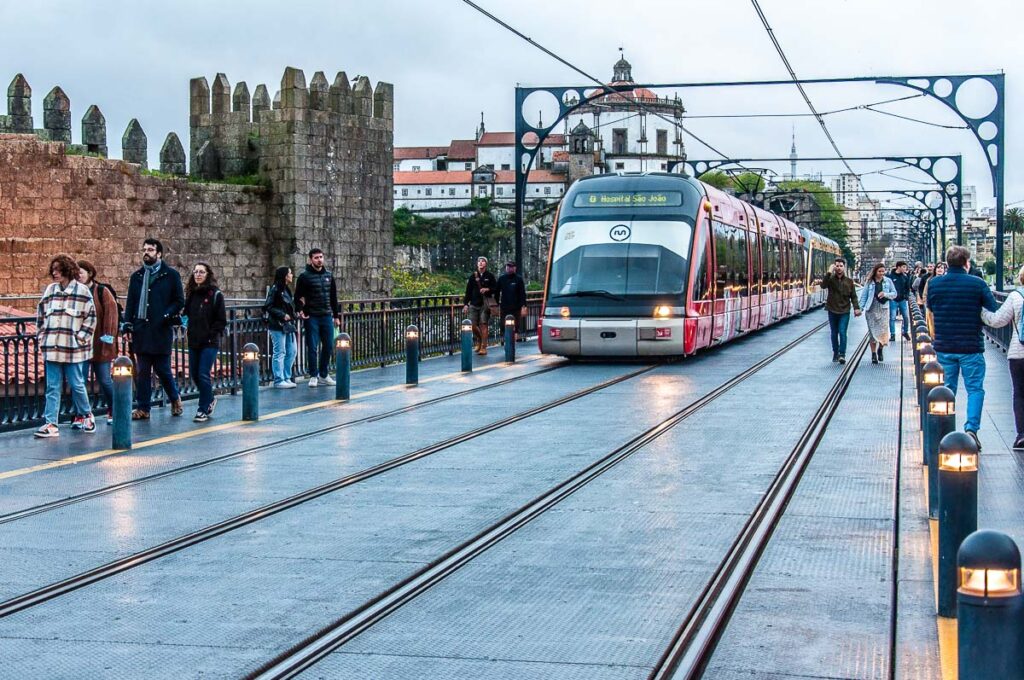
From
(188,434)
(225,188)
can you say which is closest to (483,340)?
(225,188)

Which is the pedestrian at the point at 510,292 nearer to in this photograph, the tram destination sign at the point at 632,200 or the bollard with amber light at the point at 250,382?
the tram destination sign at the point at 632,200

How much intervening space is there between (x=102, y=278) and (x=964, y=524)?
25942 mm

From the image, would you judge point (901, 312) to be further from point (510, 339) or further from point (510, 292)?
point (510, 339)

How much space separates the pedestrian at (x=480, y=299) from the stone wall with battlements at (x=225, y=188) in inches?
361

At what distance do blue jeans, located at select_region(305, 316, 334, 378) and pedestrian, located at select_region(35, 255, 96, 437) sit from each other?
18.1ft

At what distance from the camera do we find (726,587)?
6.88 metres

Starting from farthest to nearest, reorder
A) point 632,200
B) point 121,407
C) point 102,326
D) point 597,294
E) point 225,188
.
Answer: point 225,188 → point 632,200 → point 597,294 → point 102,326 → point 121,407

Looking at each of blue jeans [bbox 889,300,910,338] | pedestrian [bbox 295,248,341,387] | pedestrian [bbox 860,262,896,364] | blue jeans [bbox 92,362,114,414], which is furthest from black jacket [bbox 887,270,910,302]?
blue jeans [bbox 92,362,114,414]

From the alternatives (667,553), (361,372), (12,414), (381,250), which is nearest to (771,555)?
(667,553)

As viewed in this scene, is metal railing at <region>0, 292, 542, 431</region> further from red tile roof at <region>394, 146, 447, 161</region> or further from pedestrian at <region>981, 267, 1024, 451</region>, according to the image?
red tile roof at <region>394, 146, 447, 161</region>

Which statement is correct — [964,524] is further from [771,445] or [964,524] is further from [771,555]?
[771,445]

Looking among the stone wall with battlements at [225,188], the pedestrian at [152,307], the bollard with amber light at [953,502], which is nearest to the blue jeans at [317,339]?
the pedestrian at [152,307]

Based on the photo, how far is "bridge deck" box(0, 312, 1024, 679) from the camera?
5812mm

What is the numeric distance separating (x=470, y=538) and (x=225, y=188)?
2528 cm
